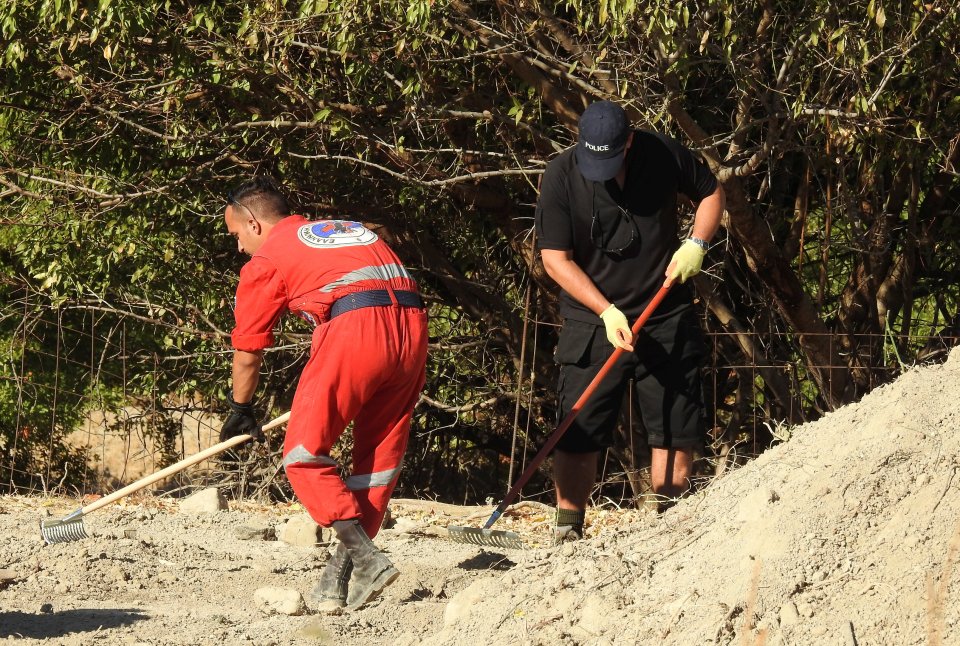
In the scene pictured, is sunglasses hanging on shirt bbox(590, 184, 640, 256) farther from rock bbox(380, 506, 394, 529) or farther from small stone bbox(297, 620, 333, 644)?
rock bbox(380, 506, 394, 529)

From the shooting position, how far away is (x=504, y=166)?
6.95m

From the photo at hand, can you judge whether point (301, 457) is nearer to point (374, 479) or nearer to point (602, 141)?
point (374, 479)

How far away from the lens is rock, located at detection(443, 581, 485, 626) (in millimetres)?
3771

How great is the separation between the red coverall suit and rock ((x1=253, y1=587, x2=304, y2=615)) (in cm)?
35

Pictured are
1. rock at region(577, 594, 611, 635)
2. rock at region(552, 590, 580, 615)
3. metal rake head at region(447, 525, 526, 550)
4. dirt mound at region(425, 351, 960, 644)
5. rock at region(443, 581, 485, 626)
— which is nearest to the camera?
dirt mound at region(425, 351, 960, 644)

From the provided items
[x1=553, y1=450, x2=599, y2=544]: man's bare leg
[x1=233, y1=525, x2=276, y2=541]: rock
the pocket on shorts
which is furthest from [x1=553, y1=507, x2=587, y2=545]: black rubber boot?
[x1=233, y1=525, x2=276, y2=541]: rock

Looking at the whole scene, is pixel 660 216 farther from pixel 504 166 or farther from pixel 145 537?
pixel 145 537

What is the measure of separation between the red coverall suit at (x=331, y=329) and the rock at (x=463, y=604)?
63 centimetres

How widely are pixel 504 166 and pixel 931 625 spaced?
4.52 m

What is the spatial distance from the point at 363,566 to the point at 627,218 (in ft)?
5.72

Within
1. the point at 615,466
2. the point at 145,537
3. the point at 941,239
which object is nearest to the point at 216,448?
the point at 145,537

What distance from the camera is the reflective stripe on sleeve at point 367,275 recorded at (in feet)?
14.1

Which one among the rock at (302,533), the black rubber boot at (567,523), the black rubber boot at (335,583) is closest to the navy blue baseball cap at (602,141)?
the black rubber boot at (567,523)

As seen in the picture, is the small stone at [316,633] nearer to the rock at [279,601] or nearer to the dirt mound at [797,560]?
the rock at [279,601]
